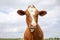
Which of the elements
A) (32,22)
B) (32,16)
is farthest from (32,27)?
(32,16)

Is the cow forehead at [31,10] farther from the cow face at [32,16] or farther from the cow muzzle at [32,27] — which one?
the cow muzzle at [32,27]

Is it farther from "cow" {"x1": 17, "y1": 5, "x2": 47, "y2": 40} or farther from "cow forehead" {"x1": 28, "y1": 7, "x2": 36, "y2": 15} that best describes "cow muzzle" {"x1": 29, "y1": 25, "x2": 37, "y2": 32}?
"cow forehead" {"x1": 28, "y1": 7, "x2": 36, "y2": 15}

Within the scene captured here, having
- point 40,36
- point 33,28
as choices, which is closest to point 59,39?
point 40,36

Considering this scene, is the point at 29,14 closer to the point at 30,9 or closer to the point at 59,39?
the point at 30,9

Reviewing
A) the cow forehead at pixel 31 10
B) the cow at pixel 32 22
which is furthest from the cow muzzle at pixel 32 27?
the cow forehead at pixel 31 10

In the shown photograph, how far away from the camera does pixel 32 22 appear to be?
1009cm

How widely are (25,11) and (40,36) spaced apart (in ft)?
4.25

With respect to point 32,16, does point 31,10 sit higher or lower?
higher

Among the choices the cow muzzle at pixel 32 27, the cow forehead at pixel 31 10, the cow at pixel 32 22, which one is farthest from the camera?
the cow forehead at pixel 31 10

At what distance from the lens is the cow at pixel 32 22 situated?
10100 millimetres

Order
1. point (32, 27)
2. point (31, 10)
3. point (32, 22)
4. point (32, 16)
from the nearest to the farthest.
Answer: point (32, 27)
point (32, 22)
point (32, 16)
point (31, 10)

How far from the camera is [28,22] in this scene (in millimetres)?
10477

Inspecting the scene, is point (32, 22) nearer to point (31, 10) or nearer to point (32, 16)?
point (32, 16)

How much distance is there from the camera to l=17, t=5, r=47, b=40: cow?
10.1m
